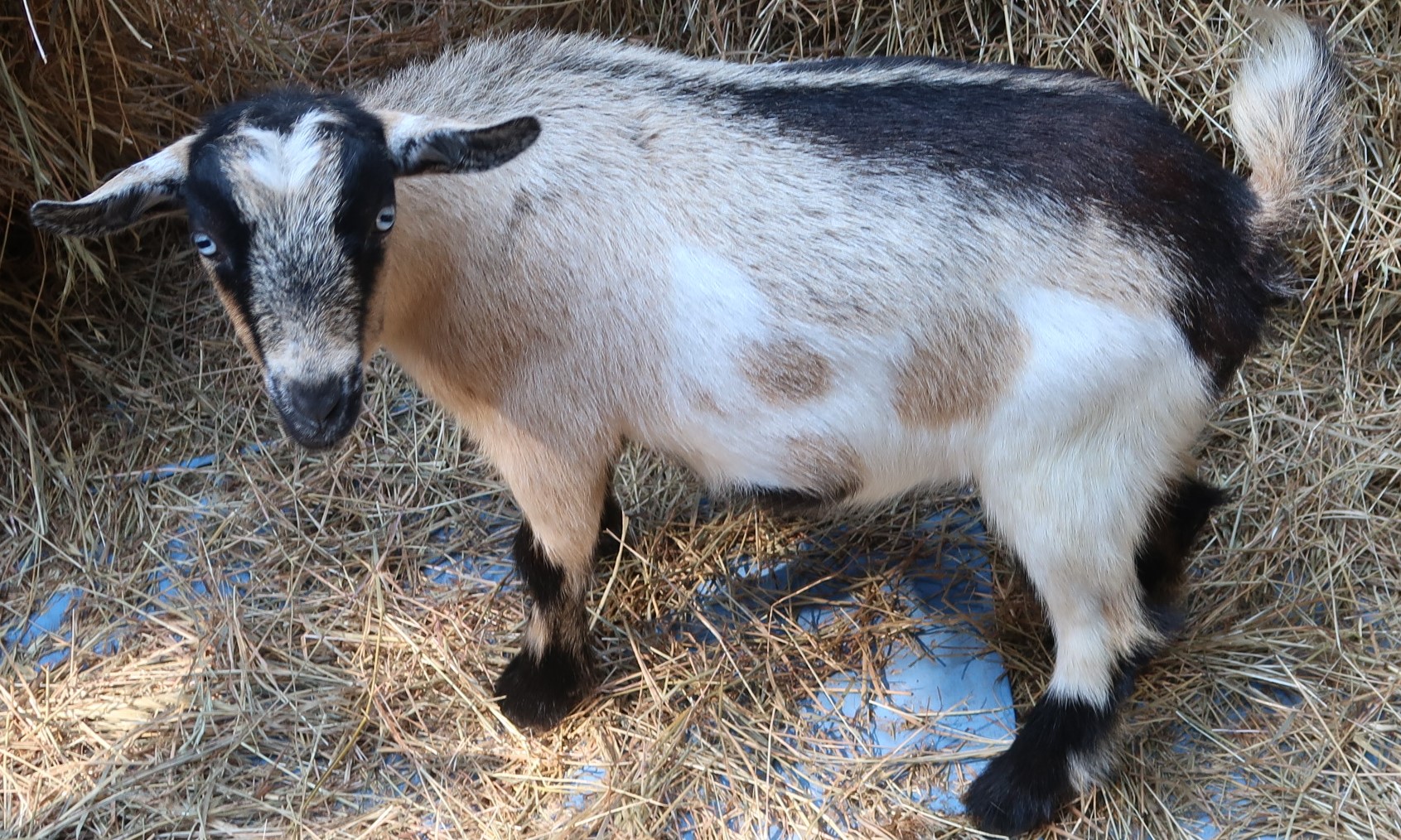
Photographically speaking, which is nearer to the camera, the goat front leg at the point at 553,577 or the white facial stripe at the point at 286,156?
the white facial stripe at the point at 286,156

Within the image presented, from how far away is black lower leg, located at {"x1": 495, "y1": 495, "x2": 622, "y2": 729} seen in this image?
8.26ft

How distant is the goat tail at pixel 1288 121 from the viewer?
2.13 m

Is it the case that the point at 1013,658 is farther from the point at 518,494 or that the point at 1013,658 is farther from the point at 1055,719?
the point at 518,494

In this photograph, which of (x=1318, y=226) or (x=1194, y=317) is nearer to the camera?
(x=1194, y=317)

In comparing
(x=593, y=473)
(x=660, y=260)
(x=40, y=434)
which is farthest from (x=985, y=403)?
(x=40, y=434)

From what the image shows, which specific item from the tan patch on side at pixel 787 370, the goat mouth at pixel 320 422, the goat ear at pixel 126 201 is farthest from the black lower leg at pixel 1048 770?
the goat ear at pixel 126 201

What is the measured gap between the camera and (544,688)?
102 inches

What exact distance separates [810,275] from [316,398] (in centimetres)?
93

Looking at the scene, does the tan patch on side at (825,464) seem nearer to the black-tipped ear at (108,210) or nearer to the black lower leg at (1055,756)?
the black lower leg at (1055,756)

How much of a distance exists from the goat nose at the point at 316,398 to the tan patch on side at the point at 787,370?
2.51 ft

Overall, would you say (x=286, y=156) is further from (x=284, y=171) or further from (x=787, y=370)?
(x=787, y=370)

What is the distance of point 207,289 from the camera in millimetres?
3521

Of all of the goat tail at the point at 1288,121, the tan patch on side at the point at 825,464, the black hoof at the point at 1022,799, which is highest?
the goat tail at the point at 1288,121

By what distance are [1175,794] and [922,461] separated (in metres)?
0.98
